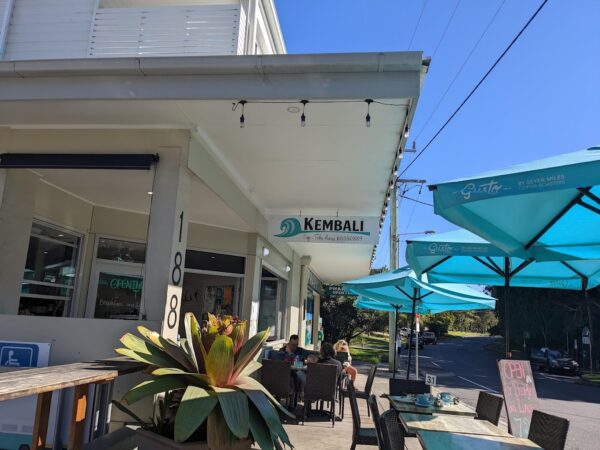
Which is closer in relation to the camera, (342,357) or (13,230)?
(13,230)

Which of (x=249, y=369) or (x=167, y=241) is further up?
(x=167, y=241)

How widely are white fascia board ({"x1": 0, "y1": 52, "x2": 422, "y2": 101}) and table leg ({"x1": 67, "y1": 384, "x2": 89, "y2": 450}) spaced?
271 cm

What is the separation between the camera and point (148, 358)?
3.64 metres

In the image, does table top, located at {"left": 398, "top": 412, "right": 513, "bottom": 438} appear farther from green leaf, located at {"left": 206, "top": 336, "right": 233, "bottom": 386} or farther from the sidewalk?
green leaf, located at {"left": 206, "top": 336, "right": 233, "bottom": 386}

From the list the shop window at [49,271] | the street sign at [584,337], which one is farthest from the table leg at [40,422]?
the street sign at [584,337]

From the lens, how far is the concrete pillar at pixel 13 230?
5.33m

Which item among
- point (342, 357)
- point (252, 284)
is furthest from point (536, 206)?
point (342, 357)

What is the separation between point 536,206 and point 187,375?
320cm

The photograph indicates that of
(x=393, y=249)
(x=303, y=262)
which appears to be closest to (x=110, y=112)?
(x=303, y=262)

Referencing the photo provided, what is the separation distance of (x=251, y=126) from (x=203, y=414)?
3.20 metres

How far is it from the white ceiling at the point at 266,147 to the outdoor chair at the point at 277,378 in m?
2.53

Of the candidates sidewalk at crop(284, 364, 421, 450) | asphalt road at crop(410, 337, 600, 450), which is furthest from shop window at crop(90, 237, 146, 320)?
asphalt road at crop(410, 337, 600, 450)

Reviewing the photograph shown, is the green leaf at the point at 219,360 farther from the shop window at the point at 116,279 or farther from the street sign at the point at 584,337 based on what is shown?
the street sign at the point at 584,337

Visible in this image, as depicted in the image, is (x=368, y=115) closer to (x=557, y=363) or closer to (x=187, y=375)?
(x=187, y=375)
